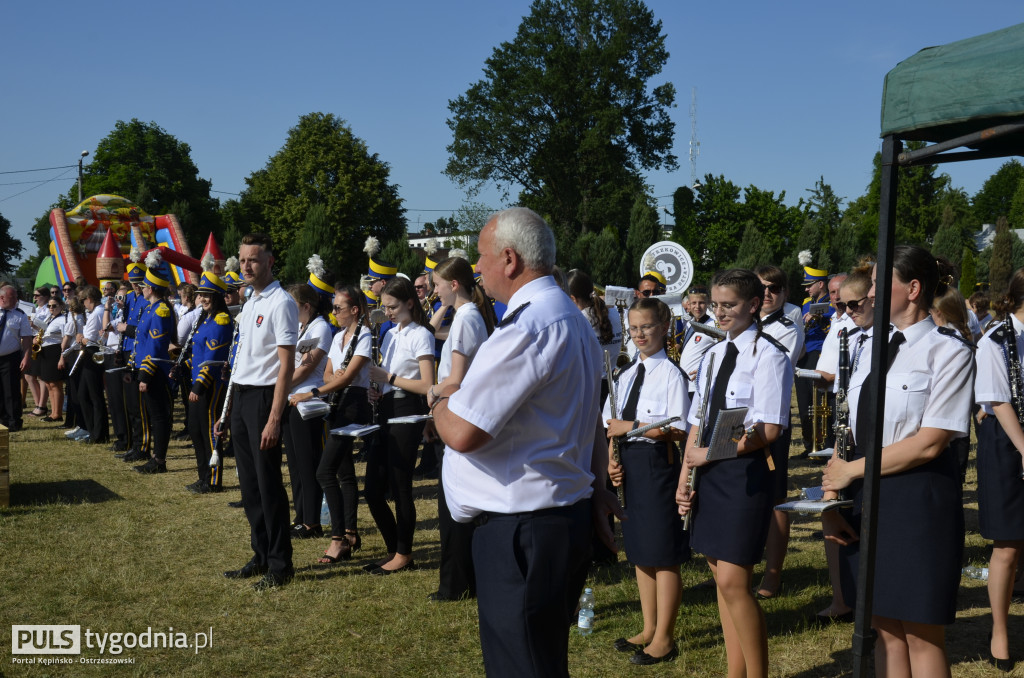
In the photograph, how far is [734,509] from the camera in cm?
376

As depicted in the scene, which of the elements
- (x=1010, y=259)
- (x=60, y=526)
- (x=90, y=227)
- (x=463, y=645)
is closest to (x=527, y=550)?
(x=463, y=645)

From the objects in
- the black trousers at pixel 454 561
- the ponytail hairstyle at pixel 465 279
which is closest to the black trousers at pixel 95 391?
the black trousers at pixel 454 561

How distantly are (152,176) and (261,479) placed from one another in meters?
59.9

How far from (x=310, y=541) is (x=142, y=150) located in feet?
197

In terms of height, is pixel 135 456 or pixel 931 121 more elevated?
pixel 931 121

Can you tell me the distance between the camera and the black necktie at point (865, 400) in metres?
3.14

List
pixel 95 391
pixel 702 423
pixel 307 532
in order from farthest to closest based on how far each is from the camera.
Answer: pixel 95 391 → pixel 307 532 → pixel 702 423

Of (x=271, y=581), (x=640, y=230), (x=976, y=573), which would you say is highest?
(x=640, y=230)

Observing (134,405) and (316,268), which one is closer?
(316,268)

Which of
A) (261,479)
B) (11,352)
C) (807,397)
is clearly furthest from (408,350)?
(11,352)

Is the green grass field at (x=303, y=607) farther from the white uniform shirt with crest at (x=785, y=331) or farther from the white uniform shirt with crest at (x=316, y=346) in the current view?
the white uniform shirt with crest at (x=785, y=331)

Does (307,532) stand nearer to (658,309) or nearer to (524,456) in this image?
(658,309)

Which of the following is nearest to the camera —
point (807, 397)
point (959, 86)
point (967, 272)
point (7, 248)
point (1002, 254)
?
point (959, 86)

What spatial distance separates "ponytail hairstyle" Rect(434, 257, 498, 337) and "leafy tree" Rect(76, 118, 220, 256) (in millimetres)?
56650
